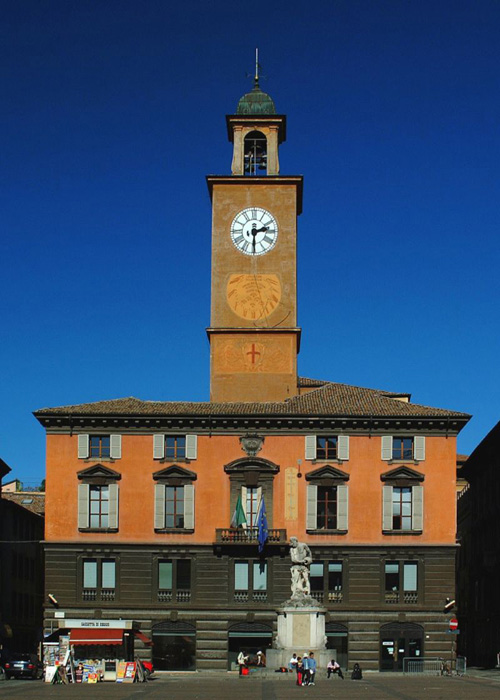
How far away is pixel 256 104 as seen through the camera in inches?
3344

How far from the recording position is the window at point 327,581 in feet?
238

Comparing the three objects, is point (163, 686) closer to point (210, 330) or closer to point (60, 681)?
point (60, 681)

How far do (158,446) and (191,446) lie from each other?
6.29 ft

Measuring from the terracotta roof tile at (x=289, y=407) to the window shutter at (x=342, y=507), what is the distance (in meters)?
4.36

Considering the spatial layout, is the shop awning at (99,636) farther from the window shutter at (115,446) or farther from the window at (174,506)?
the window shutter at (115,446)

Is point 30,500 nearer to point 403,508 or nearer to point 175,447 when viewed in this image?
point 175,447

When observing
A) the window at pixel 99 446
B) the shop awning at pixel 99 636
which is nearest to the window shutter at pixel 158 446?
the window at pixel 99 446

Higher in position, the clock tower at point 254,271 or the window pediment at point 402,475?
the clock tower at point 254,271

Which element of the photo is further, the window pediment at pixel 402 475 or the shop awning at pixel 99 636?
the window pediment at pixel 402 475

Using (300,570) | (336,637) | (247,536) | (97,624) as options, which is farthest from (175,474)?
(336,637)

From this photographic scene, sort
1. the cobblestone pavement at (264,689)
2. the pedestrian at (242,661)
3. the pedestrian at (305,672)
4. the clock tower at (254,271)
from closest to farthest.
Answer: the cobblestone pavement at (264,689) < the pedestrian at (305,672) < the pedestrian at (242,661) < the clock tower at (254,271)

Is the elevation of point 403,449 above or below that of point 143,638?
above

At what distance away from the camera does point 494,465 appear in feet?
275

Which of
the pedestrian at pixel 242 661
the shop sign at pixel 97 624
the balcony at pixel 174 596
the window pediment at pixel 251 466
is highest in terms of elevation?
the window pediment at pixel 251 466
